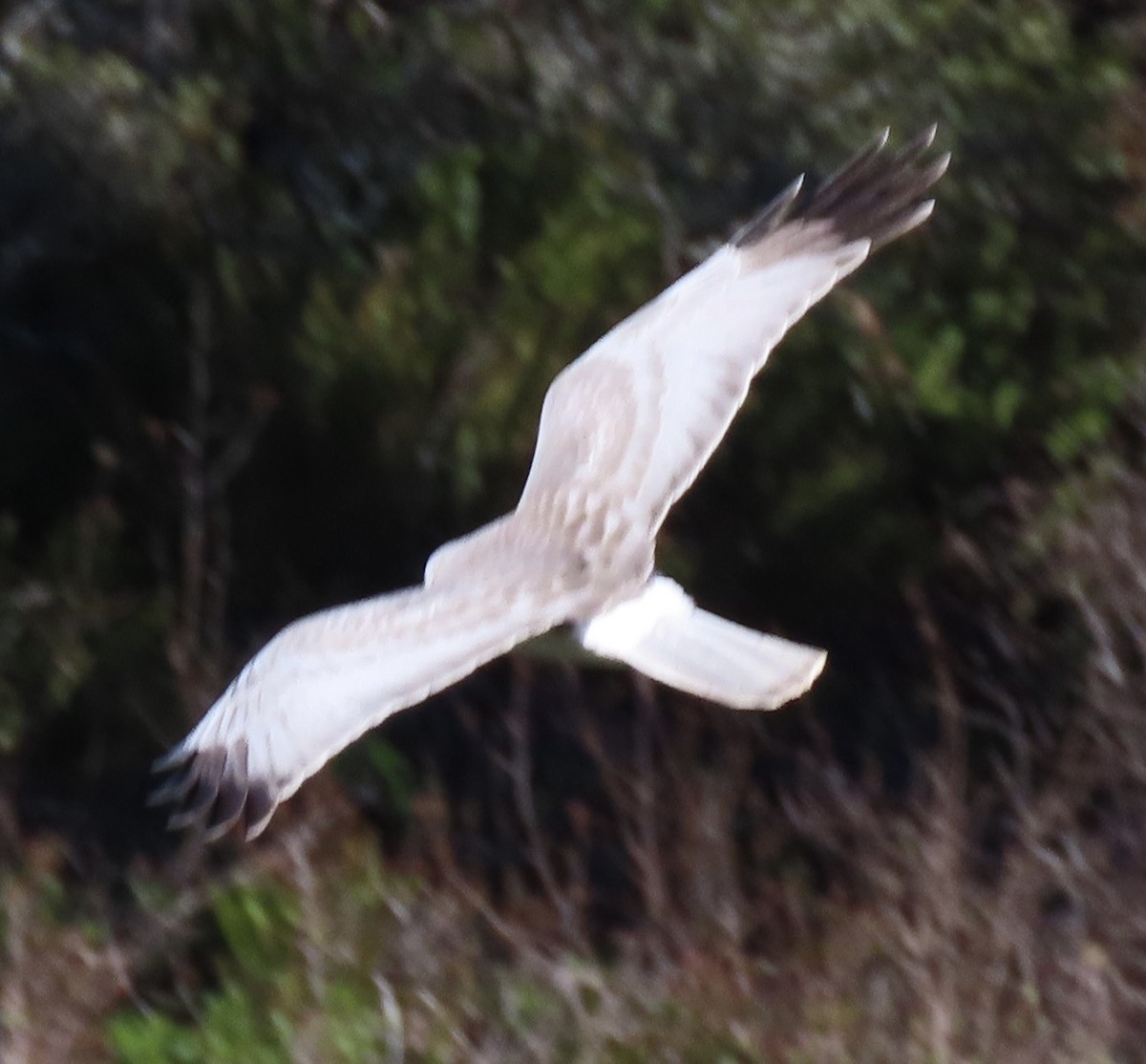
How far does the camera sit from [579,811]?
19.9 feet

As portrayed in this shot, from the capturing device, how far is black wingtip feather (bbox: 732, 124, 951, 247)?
397 cm

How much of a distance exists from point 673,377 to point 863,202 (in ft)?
2.10

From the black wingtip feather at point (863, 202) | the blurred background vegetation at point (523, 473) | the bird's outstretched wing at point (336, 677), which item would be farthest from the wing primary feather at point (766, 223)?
the blurred background vegetation at point (523, 473)

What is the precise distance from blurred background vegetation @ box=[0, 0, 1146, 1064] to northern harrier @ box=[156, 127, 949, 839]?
79.8 inches

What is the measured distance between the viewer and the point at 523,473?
6453mm

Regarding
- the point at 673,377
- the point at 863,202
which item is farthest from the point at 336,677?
the point at 863,202

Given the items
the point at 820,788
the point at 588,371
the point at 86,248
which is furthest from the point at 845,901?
the point at 86,248

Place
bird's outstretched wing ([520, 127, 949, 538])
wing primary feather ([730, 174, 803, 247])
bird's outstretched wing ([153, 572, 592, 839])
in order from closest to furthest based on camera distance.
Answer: bird's outstretched wing ([153, 572, 592, 839]), bird's outstretched wing ([520, 127, 949, 538]), wing primary feather ([730, 174, 803, 247])

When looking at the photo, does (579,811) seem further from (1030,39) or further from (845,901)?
(1030,39)

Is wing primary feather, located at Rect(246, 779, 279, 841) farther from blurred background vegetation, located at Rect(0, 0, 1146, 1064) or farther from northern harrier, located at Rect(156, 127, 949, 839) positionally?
blurred background vegetation, located at Rect(0, 0, 1146, 1064)

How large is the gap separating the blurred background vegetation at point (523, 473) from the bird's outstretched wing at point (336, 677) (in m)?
2.19

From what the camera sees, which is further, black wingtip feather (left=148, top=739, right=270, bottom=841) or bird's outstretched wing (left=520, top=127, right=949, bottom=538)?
bird's outstretched wing (left=520, top=127, right=949, bottom=538)

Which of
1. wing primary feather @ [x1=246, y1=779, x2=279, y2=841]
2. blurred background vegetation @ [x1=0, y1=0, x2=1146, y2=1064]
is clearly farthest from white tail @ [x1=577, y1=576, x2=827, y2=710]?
blurred background vegetation @ [x1=0, y1=0, x2=1146, y2=1064]

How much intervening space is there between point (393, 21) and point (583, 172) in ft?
2.64
